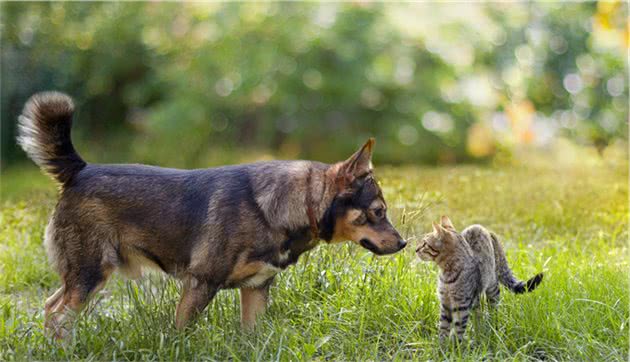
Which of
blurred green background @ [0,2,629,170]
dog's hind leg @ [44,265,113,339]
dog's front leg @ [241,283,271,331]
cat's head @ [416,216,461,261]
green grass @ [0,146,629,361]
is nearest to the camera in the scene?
green grass @ [0,146,629,361]


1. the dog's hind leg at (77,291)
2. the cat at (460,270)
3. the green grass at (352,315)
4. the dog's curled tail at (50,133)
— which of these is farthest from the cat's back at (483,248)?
the dog's curled tail at (50,133)

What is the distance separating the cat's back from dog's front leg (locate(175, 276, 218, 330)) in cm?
147

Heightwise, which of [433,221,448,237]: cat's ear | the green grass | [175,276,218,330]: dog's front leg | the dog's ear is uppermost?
the dog's ear

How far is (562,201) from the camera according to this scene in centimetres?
781

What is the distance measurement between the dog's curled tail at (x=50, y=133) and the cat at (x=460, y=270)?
6.99 feet

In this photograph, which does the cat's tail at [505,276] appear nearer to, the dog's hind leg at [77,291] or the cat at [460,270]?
the cat at [460,270]

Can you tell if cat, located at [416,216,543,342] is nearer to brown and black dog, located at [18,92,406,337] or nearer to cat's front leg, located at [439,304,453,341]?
cat's front leg, located at [439,304,453,341]

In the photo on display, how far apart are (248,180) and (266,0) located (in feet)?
31.5

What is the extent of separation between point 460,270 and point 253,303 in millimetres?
1219

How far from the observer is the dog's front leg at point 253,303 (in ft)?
15.9

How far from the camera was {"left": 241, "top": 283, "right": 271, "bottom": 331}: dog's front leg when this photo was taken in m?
4.85

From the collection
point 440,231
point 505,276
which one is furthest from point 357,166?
point 505,276

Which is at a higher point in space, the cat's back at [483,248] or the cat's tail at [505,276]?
the cat's back at [483,248]

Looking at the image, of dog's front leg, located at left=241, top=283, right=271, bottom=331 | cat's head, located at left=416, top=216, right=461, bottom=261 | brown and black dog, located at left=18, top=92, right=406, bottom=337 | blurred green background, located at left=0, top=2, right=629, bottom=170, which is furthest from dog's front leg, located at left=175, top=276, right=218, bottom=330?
blurred green background, located at left=0, top=2, right=629, bottom=170
